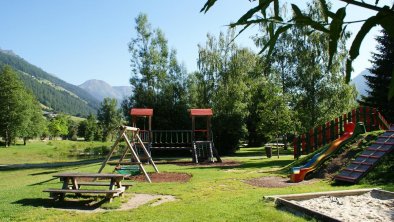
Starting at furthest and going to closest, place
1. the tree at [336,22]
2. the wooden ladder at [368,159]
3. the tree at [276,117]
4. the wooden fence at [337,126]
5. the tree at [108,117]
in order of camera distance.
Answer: the tree at [108,117]
the tree at [276,117]
the wooden fence at [337,126]
the wooden ladder at [368,159]
the tree at [336,22]

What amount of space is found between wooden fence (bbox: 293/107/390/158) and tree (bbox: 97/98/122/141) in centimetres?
7637

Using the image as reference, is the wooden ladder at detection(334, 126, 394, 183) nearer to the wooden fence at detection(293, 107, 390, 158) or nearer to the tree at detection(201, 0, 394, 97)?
the wooden fence at detection(293, 107, 390, 158)

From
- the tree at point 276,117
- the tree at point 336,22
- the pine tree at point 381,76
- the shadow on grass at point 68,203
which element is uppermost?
the pine tree at point 381,76

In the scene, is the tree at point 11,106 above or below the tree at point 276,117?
above

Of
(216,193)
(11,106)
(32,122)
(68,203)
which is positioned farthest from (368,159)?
(32,122)

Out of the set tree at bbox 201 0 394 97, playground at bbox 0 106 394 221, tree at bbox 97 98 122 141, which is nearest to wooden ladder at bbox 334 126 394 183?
playground at bbox 0 106 394 221

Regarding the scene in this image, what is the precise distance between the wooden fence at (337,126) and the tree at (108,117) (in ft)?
251

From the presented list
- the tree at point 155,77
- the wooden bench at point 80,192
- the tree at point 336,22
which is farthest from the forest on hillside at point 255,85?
the tree at point 336,22

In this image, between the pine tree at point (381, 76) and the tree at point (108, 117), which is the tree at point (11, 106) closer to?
the tree at point (108, 117)

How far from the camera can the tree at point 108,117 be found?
3681 inches

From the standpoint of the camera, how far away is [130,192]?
11.2 m

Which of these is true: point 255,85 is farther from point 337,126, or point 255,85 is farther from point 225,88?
point 337,126

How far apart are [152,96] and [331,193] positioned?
2734 cm

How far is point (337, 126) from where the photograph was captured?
18.8 m
